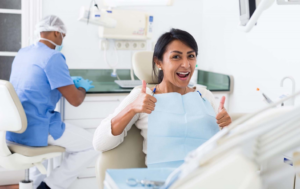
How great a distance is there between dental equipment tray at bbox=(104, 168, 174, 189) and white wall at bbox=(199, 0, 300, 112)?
1.42 metres

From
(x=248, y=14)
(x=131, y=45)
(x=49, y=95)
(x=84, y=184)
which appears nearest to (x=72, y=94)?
(x=49, y=95)

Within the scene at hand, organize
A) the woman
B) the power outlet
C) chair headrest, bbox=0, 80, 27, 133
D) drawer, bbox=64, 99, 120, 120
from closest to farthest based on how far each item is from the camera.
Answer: the woman
chair headrest, bbox=0, 80, 27, 133
drawer, bbox=64, 99, 120, 120
the power outlet

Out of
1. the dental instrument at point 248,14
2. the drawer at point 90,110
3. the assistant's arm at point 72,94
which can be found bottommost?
the drawer at point 90,110

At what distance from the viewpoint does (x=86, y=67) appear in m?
3.08

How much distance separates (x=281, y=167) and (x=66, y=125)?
6.38 feet

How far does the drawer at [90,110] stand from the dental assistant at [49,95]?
138 mm

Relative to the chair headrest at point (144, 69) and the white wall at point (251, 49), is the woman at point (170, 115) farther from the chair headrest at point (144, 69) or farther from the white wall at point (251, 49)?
the white wall at point (251, 49)

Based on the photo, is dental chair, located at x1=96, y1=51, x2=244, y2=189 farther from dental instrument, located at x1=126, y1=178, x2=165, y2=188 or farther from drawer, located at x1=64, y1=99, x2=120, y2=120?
drawer, located at x1=64, y1=99, x2=120, y2=120

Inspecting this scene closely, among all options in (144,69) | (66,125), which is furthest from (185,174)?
(66,125)

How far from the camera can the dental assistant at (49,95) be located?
2.09 metres

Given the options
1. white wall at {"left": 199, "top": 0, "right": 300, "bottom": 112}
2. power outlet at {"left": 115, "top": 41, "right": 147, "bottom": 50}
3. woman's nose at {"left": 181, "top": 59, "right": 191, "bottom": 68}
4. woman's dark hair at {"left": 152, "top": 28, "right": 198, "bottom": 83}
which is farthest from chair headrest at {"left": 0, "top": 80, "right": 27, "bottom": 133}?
white wall at {"left": 199, "top": 0, "right": 300, "bottom": 112}

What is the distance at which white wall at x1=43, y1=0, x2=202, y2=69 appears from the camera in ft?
9.70

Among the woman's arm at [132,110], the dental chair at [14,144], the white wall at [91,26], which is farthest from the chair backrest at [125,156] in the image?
the white wall at [91,26]

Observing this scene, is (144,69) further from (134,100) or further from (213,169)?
(213,169)
